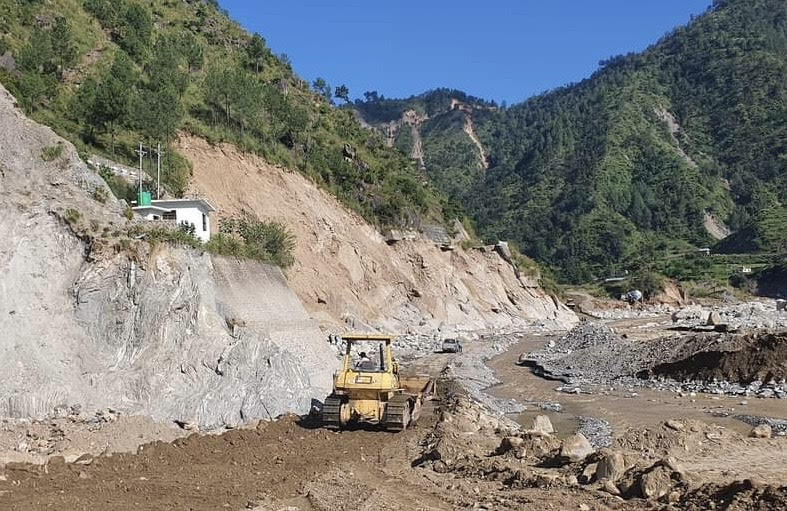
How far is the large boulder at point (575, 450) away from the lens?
44.6 feet

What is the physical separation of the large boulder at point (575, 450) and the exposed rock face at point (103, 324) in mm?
7742

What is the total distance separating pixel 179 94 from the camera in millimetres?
49250

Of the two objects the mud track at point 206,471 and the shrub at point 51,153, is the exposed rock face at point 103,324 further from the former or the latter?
the mud track at point 206,471

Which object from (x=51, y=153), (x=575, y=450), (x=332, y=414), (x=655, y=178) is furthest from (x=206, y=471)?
(x=655, y=178)

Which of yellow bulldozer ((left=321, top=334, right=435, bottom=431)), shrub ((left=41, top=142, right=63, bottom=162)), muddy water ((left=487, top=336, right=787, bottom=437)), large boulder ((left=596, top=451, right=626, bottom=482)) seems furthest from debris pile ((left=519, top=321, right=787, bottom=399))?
shrub ((left=41, top=142, right=63, bottom=162))

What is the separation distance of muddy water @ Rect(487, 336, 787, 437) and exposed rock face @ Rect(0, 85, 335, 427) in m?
8.96

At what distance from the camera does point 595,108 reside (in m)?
199

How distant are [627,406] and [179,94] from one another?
36.2 meters

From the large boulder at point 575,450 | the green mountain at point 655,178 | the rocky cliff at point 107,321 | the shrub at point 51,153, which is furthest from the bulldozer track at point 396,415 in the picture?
the green mountain at point 655,178

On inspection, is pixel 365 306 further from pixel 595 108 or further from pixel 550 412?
pixel 595 108

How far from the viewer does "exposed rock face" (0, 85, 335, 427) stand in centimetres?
1706

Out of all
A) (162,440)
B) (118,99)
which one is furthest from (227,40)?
(162,440)

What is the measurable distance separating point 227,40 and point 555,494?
6568 centimetres

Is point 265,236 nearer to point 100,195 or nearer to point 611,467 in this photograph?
point 100,195
